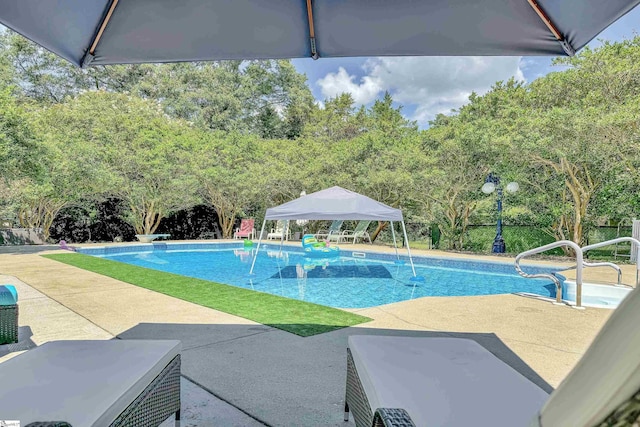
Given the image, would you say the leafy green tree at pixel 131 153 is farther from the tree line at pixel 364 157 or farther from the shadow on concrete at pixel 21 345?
the shadow on concrete at pixel 21 345

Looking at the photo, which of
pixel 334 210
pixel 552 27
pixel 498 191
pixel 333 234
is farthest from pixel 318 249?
pixel 552 27

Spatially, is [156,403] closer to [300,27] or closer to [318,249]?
[300,27]

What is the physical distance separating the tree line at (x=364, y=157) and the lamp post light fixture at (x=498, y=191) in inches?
12.1

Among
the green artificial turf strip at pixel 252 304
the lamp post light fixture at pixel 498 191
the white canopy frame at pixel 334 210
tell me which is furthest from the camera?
the lamp post light fixture at pixel 498 191

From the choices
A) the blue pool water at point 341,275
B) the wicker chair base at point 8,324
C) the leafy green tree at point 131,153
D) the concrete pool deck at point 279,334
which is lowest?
the blue pool water at point 341,275

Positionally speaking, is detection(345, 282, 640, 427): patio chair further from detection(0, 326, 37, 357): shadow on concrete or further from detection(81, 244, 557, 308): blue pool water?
detection(81, 244, 557, 308): blue pool water

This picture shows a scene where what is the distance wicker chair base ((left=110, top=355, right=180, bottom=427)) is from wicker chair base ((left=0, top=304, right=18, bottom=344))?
2368 millimetres

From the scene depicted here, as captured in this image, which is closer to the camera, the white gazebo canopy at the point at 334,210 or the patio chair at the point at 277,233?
the white gazebo canopy at the point at 334,210

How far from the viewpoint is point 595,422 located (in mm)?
340

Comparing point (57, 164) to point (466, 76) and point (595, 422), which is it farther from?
point (466, 76)

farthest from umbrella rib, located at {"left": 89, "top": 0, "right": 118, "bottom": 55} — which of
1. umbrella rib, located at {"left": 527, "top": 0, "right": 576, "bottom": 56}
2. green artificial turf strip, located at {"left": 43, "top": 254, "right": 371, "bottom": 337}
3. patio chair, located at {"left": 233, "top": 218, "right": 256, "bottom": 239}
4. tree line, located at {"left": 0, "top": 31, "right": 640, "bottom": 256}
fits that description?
patio chair, located at {"left": 233, "top": 218, "right": 256, "bottom": 239}

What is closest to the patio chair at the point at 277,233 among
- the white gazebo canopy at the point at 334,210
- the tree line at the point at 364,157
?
the tree line at the point at 364,157

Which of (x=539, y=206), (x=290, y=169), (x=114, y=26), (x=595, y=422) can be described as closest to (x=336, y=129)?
(x=290, y=169)

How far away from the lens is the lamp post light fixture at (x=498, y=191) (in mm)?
13409
